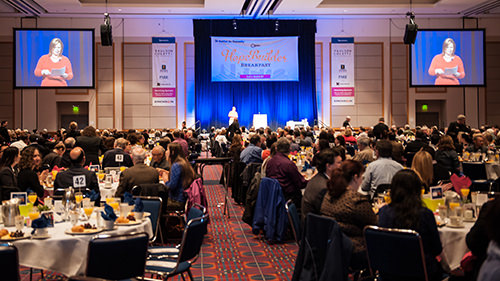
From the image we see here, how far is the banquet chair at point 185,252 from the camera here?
3.68 m

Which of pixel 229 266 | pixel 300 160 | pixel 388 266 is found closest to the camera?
pixel 388 266

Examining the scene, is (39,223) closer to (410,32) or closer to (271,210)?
(271,210)

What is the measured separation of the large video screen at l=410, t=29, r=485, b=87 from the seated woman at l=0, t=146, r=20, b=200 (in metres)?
18.0

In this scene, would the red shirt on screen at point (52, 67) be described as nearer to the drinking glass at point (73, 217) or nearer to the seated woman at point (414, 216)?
the drinking glass at point (73, 217)

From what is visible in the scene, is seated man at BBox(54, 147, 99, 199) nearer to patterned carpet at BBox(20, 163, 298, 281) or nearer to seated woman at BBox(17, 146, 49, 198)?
seated woman at BBox(17, 146, 49, 198)

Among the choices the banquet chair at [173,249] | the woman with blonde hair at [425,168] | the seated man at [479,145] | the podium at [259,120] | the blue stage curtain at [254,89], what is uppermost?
the blue stage curtain at [254,89]

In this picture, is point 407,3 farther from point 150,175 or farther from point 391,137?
point 150,175

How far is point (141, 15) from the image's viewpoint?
22.8 meters

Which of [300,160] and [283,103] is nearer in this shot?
[300,160]

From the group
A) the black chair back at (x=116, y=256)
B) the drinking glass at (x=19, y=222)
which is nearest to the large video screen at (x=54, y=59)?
the drinking glass at (x=19, y=222)

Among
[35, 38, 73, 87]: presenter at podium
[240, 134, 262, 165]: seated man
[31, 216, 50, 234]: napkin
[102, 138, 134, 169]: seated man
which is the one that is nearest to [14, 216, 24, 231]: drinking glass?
[31, 216, 50, 234]: napkin

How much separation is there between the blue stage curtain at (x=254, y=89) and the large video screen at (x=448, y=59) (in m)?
4.79

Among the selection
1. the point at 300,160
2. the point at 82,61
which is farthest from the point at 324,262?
the point at 82,61

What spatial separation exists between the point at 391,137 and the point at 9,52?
17.7 m
